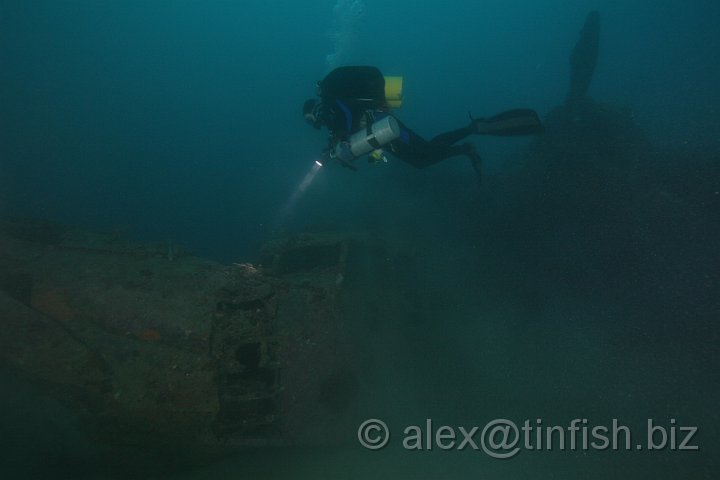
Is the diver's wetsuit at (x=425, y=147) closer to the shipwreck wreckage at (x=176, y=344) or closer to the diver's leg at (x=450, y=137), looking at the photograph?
the diver's leg at (x=450, y=137)

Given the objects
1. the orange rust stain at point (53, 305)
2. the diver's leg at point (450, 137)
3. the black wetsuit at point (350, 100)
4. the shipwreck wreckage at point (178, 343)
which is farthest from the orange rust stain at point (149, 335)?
the diver's leg at point (450, 137)

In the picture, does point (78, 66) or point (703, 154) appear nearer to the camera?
point (703, 154)

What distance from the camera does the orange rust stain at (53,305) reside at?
3629mm

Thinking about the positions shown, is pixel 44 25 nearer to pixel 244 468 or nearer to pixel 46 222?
pixel 46 222

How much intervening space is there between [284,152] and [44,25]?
128ft

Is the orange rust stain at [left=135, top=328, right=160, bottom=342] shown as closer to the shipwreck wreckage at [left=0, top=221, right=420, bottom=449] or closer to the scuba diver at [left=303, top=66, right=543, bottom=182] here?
the shipwreck wreckage at [left=0, top=221, right=420, bottom=449]

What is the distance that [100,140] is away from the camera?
4888cm

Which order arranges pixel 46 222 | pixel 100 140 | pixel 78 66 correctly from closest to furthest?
pixel 46 222, pixel 100 140, pixel 78 66

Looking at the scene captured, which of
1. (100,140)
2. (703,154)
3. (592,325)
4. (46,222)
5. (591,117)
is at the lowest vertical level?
(592,325)

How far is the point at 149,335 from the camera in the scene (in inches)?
141

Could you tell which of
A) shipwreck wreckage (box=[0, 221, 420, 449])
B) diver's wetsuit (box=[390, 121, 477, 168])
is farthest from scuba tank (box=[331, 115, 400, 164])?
shipwreck wreckage (box=[0, 221, 420, 449])

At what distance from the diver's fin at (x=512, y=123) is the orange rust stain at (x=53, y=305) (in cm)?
601

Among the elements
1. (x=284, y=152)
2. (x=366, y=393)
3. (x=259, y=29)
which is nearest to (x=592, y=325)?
(x=366, y=393)

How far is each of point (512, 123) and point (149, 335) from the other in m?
5.95
